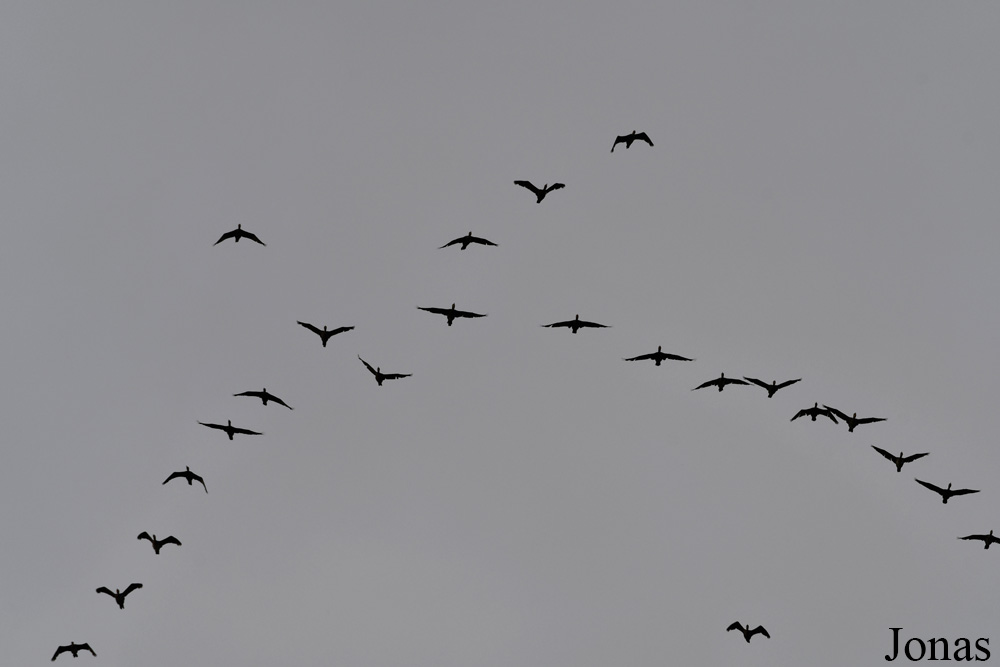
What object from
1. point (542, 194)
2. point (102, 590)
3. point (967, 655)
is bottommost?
point (102, 590)

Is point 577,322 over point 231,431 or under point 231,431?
over

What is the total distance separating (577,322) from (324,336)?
1785 centimetres

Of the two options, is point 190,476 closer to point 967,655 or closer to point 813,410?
point 813,410

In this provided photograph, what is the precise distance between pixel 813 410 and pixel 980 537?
15.5 m

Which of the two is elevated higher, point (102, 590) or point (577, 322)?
point (577, 322)

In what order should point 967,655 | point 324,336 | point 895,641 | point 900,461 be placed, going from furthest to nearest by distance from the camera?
point 895,641 → point 967,655 → point 900,461 → point 324,336

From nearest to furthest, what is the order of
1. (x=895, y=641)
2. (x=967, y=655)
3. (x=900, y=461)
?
(x=900, y=461), (x=967, y=655), (x=895, y=641)

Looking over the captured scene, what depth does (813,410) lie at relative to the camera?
83.4m

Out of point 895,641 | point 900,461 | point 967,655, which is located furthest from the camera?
point 895,641

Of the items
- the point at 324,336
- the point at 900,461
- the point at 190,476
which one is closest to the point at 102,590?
the point at 190,476

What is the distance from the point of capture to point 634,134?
8031 centimetres

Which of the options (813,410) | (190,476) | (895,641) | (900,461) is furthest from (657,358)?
(895,641)

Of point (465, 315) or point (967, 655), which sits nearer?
point (465, 315)

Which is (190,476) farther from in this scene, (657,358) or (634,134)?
(634,134)
